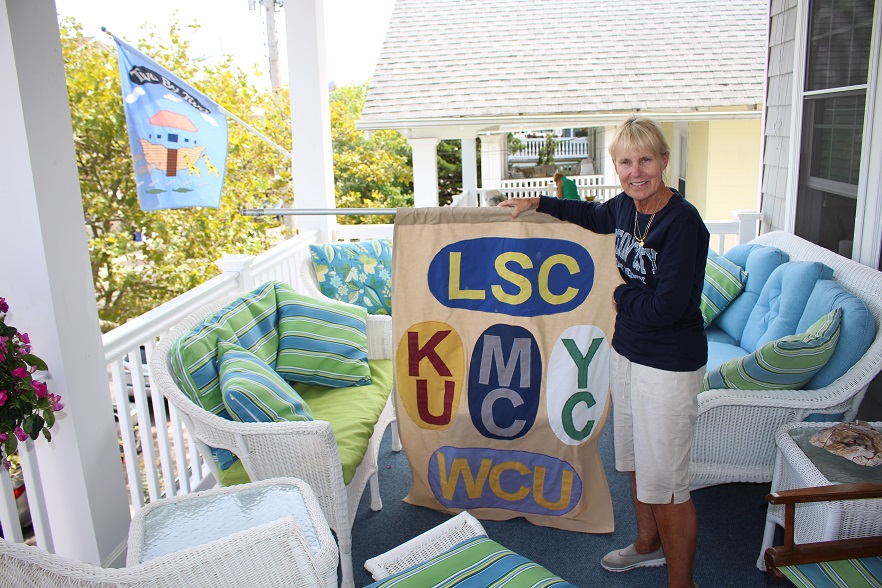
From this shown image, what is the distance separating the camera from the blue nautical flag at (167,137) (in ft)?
11.8

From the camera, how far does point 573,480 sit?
2.65 m

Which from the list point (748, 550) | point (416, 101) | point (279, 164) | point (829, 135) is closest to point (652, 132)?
point (748, 550)

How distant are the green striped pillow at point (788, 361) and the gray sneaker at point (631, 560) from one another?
69 cm

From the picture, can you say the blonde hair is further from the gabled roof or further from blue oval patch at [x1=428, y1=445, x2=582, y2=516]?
the gabled roof

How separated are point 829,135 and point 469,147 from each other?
16.2ft

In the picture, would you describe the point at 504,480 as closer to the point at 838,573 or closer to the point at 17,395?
the point at 838,573

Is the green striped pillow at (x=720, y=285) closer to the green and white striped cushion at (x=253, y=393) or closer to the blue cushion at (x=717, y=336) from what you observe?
the blue cushion at (x=717, y=336)

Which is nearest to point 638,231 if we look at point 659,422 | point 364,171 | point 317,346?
point 659,422

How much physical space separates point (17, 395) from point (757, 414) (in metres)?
2.47

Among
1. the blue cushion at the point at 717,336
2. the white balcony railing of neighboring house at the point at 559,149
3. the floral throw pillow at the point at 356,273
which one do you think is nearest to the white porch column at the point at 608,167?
the white balcony railing of neighboring house at the point at 559,149

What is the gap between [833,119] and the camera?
3.68m

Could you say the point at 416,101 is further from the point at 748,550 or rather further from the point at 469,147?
the point at 748,550

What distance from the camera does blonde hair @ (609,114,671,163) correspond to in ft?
6.57

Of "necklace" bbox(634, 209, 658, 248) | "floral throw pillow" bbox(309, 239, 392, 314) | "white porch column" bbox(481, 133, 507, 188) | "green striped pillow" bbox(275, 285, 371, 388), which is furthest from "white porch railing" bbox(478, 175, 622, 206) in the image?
"necklace" bbox(634, 209, 658, 248)
